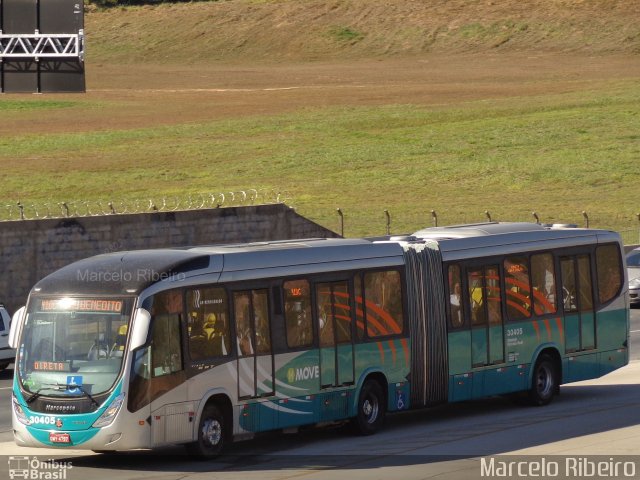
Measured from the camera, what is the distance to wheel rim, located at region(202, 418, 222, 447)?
1645cm

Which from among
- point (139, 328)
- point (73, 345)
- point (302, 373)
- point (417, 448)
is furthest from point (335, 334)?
point (73, 345)

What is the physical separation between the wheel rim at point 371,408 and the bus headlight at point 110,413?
4158 millimetres

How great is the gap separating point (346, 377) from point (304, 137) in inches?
2250

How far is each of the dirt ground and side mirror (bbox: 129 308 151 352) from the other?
6090cm

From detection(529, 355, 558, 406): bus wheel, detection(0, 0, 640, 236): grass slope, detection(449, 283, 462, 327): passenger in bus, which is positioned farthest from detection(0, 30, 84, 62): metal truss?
detection(0, 0, 640, 236): grass slope

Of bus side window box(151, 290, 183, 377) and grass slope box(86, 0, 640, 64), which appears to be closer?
bus side window box(151, 290, 183, 377)

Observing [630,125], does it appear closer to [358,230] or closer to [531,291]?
[358,230]

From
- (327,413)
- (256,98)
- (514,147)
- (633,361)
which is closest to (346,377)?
(327,413)

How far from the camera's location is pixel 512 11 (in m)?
116

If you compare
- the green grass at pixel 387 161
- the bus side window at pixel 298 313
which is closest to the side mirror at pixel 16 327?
the bus side window at pixel 298 313

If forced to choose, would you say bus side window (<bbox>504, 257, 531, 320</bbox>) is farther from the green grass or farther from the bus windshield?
the green grass

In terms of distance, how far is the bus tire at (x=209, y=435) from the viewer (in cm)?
1636

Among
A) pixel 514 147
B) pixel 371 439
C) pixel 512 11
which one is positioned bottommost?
pixel 371 439

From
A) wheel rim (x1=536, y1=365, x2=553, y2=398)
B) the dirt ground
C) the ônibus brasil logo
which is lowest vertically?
the ônibus brasil logo
